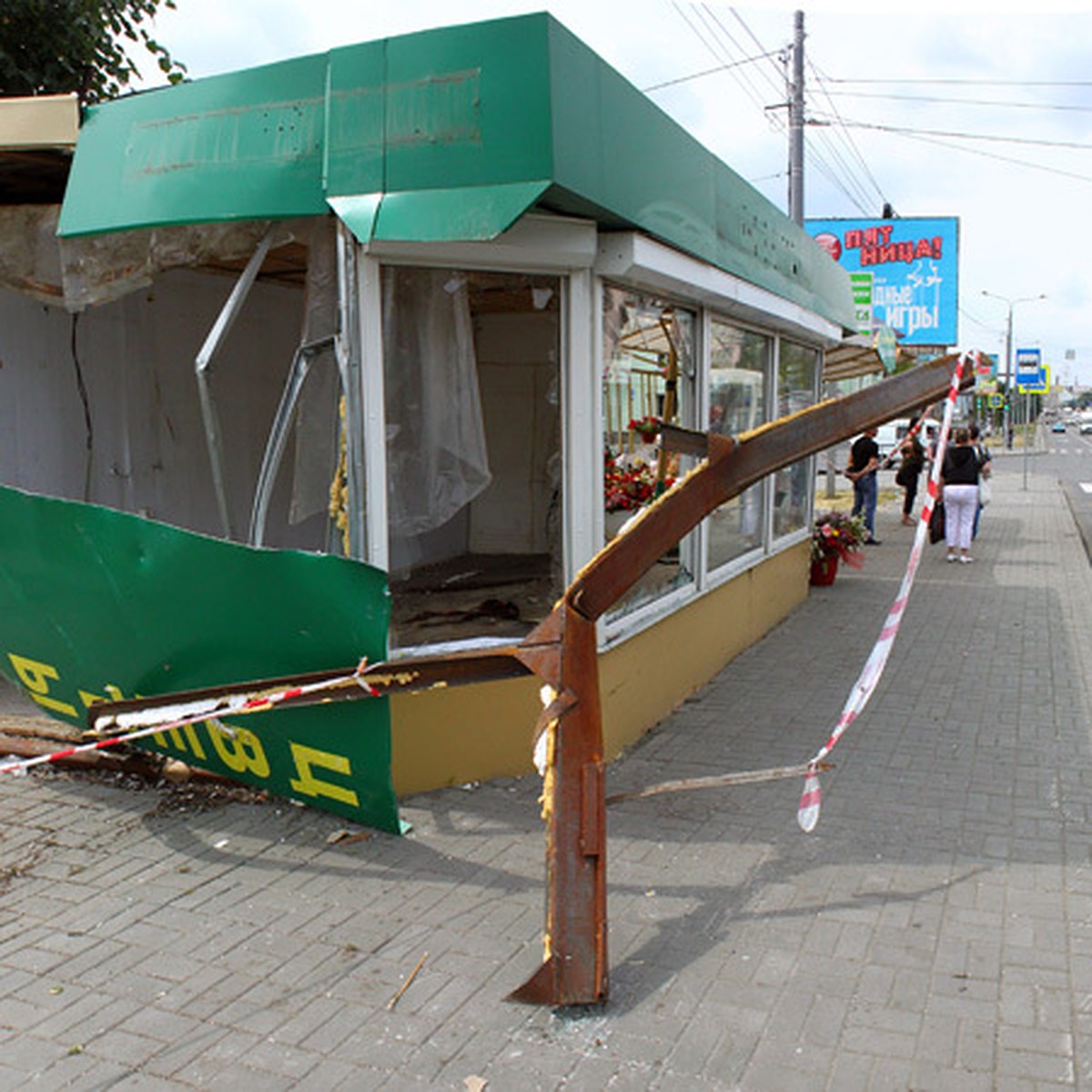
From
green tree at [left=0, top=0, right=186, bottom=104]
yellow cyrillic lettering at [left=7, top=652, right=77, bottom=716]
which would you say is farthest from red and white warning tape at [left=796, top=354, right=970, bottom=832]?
green tree at [left=0, top=0, right=186, bottom=104]

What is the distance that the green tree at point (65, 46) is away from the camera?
702 cm

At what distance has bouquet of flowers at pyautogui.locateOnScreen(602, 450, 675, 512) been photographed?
583 centimetres

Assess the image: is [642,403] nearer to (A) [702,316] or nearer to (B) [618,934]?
(A) [702,316]

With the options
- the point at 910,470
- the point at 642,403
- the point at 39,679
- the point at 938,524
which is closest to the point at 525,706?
the point at 642,403

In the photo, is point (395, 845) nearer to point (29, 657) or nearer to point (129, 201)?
point (29, 657)

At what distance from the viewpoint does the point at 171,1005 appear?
314cm

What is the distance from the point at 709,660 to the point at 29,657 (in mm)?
4237

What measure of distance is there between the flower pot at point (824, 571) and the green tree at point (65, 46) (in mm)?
7988

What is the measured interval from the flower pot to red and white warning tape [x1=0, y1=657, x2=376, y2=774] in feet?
26.7

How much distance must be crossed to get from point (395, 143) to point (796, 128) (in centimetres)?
1386

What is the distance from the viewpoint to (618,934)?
3.56m

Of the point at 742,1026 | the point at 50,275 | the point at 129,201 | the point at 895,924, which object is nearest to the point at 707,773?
the point at 895,924

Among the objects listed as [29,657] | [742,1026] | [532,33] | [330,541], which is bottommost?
[742,1026]

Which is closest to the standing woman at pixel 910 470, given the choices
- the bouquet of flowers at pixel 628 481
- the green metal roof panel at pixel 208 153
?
the bouquet of flowers at pixel 628 481
